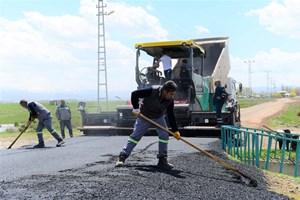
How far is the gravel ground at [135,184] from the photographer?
4.78 meters

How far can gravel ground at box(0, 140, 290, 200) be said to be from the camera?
15.7 ft

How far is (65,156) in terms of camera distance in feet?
27.6

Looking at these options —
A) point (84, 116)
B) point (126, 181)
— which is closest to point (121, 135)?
point (84, 116)

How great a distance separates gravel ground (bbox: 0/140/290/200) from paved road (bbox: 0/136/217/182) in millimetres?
518

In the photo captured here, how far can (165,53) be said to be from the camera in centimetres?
1285

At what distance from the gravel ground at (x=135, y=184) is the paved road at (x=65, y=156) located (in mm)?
518

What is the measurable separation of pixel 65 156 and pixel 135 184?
358 cm

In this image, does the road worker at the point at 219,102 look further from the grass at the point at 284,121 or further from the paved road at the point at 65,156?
the grass at the point at 284,121

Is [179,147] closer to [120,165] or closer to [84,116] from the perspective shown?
[120,165]

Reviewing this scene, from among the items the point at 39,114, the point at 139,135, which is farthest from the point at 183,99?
the point at 139,135

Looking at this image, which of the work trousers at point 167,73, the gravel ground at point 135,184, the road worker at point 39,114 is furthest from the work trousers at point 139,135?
the work trousers at point 167,73

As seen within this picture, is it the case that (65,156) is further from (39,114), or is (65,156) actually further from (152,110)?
(152,110)

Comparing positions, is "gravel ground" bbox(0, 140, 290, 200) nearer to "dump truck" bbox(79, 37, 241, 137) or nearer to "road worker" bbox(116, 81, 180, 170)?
"road worker" bbox(116, 81, 180, 170)

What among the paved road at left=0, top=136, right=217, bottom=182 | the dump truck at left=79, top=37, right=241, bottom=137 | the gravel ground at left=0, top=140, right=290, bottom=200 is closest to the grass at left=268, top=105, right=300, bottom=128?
the dump truck at left=79, top=37, right=241, bottom=137
